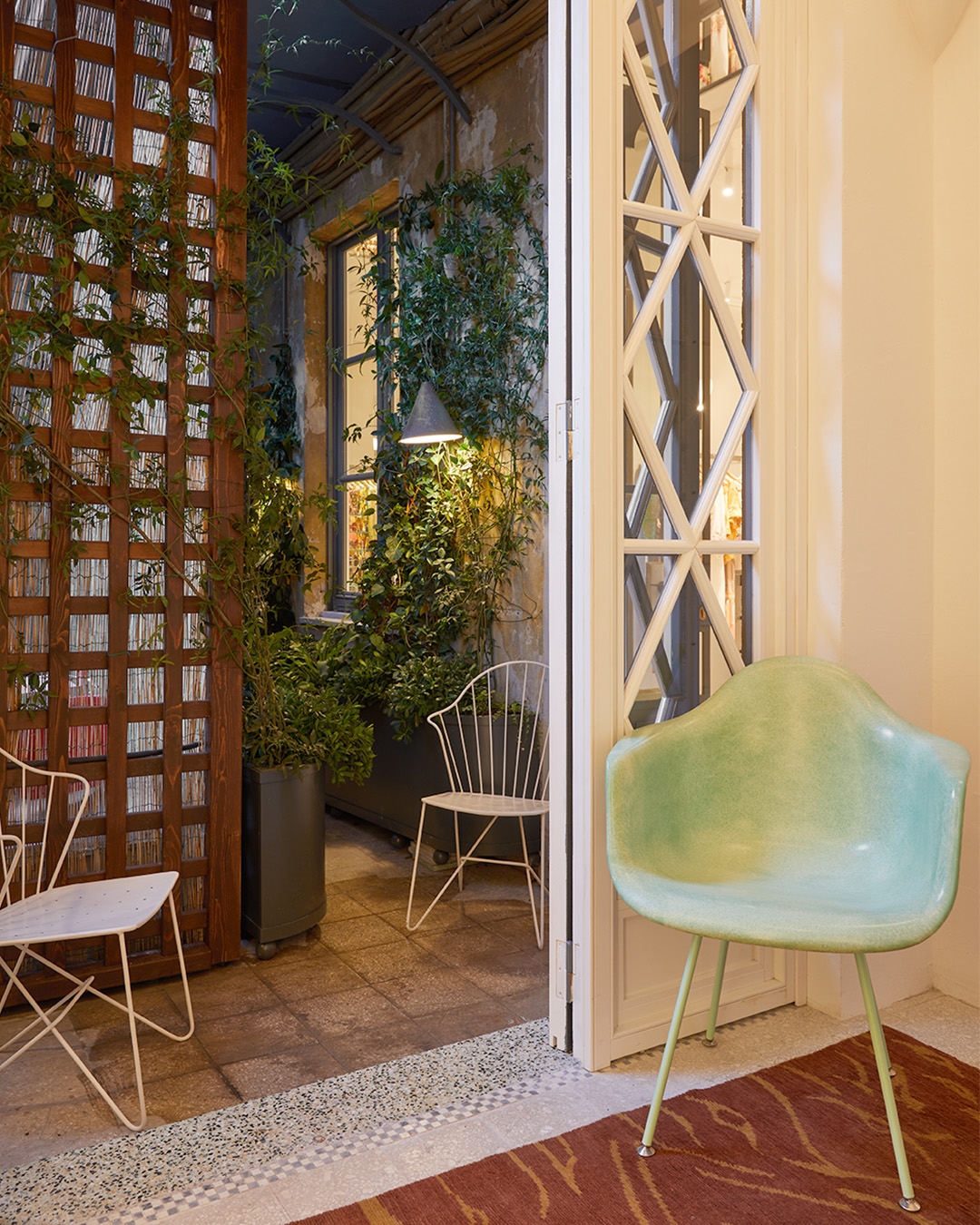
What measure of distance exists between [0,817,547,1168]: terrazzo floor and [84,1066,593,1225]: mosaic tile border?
0.32m

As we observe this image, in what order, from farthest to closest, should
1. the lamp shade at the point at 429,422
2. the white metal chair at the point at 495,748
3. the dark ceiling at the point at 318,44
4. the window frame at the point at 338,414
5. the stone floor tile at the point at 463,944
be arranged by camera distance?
the window frame at the point at 338,414, the dark ceiling at the point at 318,44, the lamp shade at the point at 429,422, the white metal chair at the point at 495,748, the stone floor tile at the point at 463,944

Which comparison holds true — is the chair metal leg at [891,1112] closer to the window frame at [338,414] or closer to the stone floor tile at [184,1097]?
the stone floor tile at [184,1097]

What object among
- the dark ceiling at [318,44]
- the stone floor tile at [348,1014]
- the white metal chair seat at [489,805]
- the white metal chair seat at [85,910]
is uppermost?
the dark ceiling at [318,44]

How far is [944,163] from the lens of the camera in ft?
9.57

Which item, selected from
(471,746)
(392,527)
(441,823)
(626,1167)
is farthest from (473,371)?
(626,1167)

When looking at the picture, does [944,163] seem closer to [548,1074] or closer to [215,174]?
[215,174]

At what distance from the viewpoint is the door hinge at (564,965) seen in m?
2.54

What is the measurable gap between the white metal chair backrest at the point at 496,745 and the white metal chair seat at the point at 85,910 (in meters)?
1.59

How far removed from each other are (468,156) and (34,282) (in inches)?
103

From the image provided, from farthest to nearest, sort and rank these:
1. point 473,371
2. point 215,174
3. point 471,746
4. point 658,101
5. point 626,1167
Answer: point 473,371
point 471,746
point 215,174
point 658,101
point 626,1167

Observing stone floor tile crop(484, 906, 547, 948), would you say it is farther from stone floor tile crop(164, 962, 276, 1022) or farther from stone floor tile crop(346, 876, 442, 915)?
stone floor tile crop(164, 962, 276, 1022)

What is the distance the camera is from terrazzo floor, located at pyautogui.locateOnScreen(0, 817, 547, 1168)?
240 cm

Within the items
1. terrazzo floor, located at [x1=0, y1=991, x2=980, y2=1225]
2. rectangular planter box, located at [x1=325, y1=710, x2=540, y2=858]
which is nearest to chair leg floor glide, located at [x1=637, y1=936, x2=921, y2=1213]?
terrazzo floor, located at [x1=0, y1=991, x2=980, y2=1225]

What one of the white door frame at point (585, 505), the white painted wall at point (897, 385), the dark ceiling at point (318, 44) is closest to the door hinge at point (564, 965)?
the white door frame at point (585, 505)
